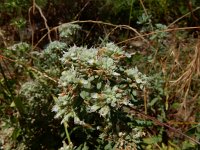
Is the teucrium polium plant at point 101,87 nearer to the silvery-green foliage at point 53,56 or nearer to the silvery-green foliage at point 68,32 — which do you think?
the silvery-green foliage at point 53,56

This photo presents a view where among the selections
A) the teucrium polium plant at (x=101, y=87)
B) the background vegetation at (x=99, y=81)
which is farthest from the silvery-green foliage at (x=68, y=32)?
the teucrium polium plant at (x=101, y=87)

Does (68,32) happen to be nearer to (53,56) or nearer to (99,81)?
(53,56)

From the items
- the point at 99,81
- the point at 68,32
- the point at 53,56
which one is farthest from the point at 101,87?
the point at 68,32

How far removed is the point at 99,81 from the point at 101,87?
3 centimetres

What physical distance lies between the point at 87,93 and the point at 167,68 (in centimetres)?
154

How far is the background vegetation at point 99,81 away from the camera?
212 centimetres

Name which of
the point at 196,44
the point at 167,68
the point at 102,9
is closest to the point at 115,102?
the point at 167,68

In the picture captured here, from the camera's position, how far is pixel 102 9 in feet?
13.1

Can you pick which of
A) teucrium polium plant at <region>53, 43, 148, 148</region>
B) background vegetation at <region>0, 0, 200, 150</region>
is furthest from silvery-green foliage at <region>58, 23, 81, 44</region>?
teucrium polium plant at <region>53, 43, 148, 148</region>

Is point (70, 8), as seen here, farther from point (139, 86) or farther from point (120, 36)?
point (139, 86)

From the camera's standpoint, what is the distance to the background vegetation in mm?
2115

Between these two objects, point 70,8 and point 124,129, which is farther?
point 70,8

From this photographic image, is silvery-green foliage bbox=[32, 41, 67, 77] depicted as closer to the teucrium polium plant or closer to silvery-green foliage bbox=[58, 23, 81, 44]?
silvery-green foliage bbox=[58, 23, 81, 44]

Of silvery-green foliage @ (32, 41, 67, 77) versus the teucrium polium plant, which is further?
silvery-green foliage @ (32, 41, 67, 77)
